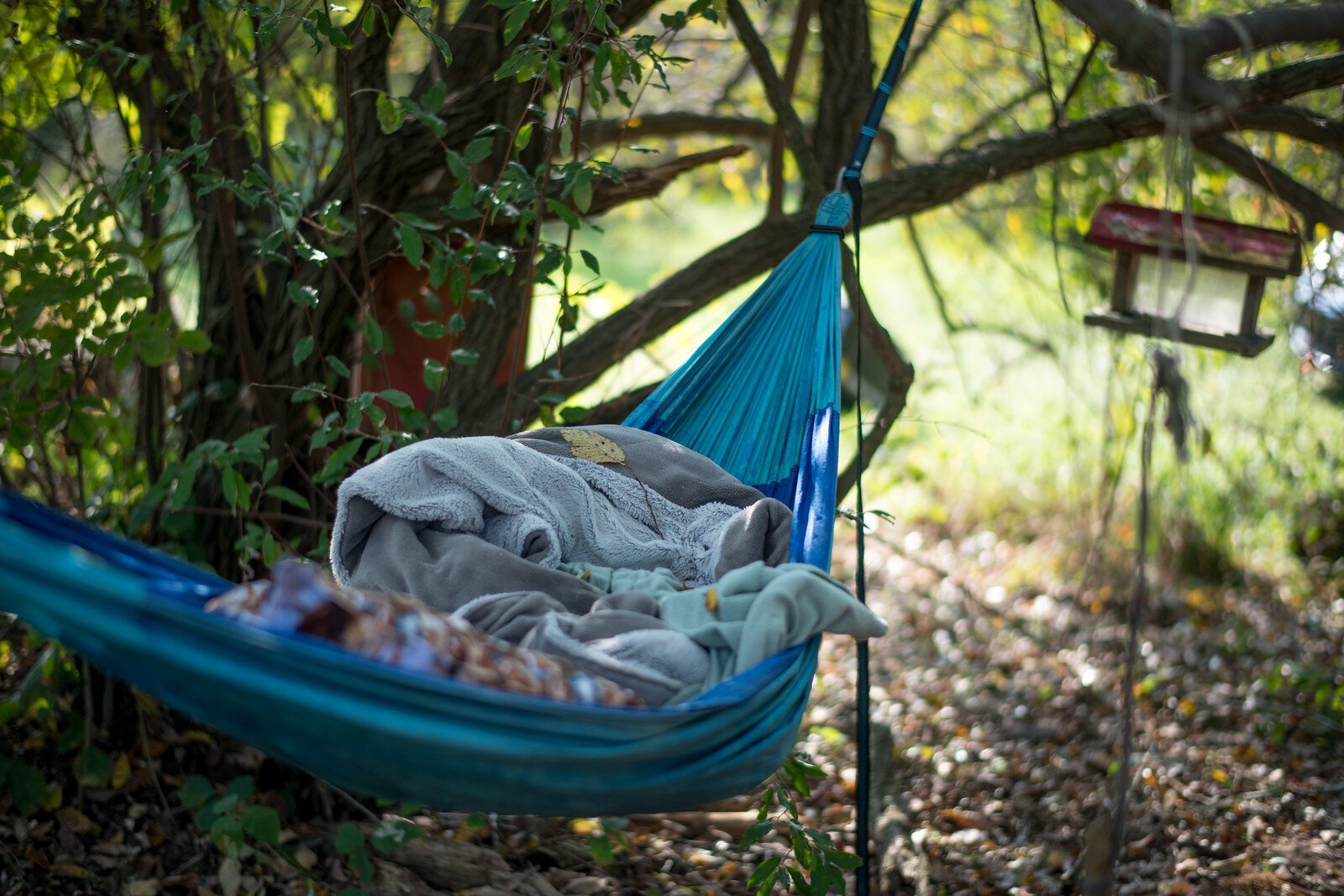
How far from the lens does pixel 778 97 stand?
2.19m

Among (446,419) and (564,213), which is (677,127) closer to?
(564,213)

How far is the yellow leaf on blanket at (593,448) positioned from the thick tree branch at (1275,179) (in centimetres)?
136

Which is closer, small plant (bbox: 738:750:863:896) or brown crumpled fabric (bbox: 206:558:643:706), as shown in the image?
brown crumpled fabric (bbox: 206:558:643:706)

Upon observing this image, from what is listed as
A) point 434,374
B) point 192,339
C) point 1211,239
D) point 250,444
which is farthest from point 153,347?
point 1211,239

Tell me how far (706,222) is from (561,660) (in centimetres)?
930

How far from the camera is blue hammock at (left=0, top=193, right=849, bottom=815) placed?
1.01 m

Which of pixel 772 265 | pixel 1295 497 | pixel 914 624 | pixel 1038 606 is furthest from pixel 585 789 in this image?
pixel 1295 497

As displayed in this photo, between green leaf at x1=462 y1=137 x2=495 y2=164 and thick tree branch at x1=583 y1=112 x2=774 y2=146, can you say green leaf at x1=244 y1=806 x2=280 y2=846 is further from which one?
thick tree branch at x1=583 y1=112 x2=774 y2=146

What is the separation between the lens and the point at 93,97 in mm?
2092

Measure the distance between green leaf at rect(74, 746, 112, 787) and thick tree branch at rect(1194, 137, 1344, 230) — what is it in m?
2.37

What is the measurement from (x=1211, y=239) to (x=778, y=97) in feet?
2.80

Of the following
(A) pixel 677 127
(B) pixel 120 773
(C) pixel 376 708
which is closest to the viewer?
(C) pixel 376 708

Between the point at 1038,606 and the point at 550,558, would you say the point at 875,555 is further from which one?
the point at 550,558

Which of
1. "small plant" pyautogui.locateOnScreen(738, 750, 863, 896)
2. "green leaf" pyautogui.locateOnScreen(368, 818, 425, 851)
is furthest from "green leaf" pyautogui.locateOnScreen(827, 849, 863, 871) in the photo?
"green leaf" pyautogui.locateOnScreen(368, 818, 425, 851)
